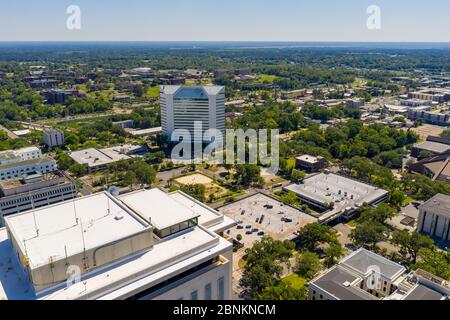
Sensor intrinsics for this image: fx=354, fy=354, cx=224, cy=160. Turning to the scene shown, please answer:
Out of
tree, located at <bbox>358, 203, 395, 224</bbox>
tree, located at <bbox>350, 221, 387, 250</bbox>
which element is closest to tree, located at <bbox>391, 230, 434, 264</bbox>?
tree, located at <bbox>350, 221, 387, 250</bbox>

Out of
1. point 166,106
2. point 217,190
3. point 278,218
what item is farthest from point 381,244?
point 166,106

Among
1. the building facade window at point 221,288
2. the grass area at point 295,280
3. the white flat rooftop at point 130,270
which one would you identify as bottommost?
the grass area at point 295,280

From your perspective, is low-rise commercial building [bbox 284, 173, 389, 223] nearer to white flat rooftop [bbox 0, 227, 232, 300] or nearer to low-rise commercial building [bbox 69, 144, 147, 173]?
white flat rooftop [bbox 0, 227, 232, 300]

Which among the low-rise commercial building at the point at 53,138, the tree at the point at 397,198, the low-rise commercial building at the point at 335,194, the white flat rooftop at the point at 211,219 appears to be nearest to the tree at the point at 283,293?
the white flat rooftop at the point at 211,219

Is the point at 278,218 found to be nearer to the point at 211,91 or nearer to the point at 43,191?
the point at 43,191

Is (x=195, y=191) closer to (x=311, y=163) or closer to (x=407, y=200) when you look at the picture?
(x=311, y=163)

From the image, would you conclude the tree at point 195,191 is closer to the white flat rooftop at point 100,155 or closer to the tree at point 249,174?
the tree at point 249,174

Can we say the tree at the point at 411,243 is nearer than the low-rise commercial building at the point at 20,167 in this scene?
Yes
